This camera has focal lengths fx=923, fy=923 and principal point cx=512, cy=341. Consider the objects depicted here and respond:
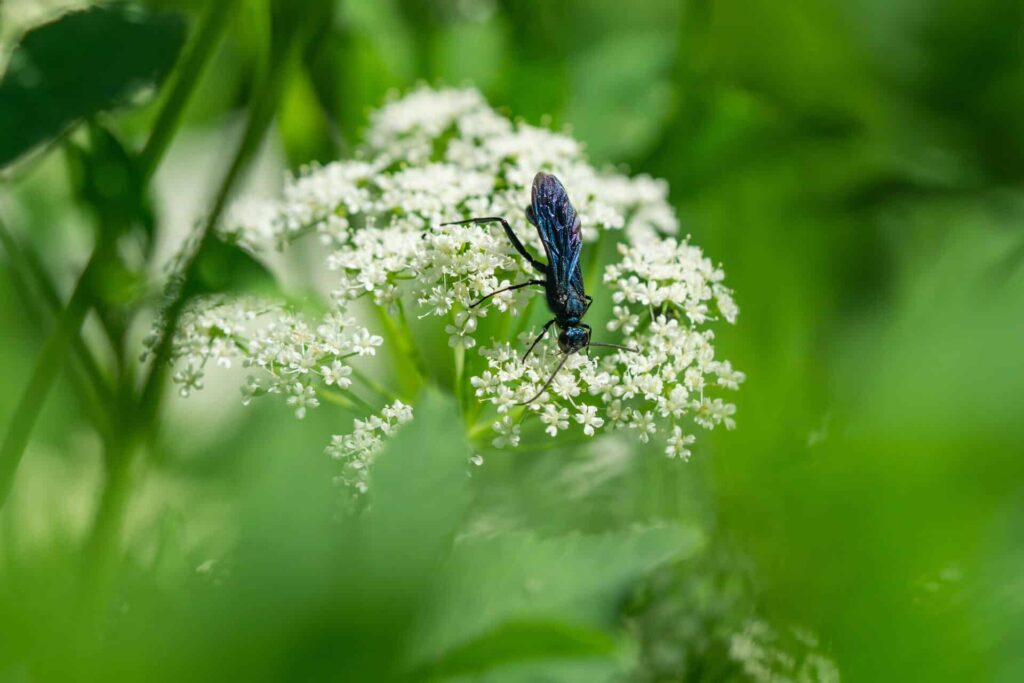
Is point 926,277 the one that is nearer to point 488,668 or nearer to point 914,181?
point 914,181

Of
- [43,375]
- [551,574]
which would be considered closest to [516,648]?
[551,574]

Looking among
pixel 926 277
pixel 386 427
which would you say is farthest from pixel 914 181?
pixel 386 427

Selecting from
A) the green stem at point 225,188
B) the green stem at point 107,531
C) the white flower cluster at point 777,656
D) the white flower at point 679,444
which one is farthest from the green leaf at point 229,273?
the white flower cluster at point 777,656

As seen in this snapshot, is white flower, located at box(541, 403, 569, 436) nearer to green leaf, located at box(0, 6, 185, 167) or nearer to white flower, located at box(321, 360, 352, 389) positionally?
white flower, located at box(321, 360, 352, 389)

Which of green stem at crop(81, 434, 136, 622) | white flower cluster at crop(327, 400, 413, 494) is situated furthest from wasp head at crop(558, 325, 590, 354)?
green stem at crop(81, 434, 136, 622)

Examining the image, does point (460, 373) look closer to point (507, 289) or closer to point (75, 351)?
point (507, 289)

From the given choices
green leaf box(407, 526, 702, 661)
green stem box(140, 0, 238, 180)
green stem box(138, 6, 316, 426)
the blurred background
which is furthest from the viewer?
green stem box(140, 0, 238, 180)
